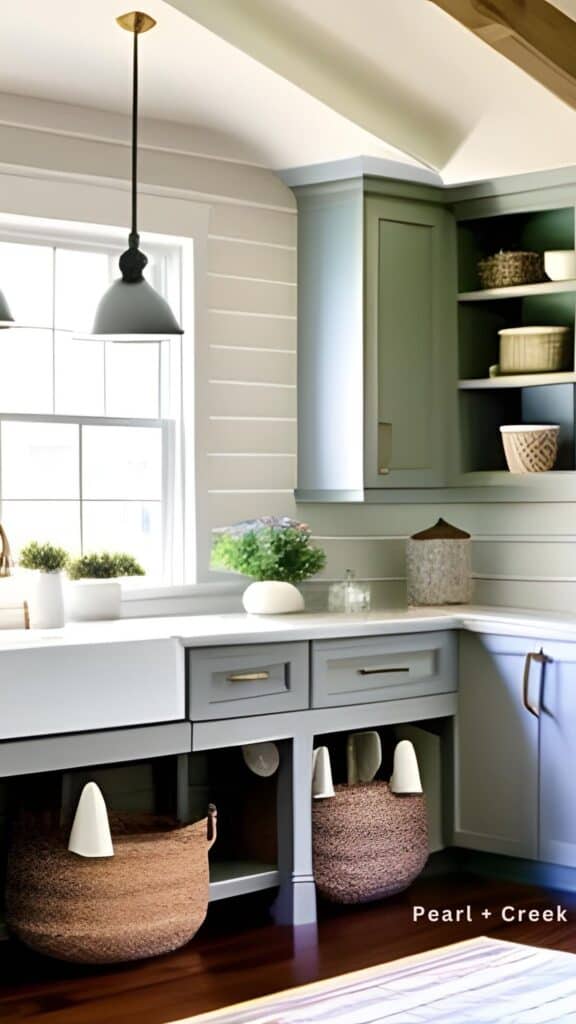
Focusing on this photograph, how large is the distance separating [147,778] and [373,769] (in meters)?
0.79

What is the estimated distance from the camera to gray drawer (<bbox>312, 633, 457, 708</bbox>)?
15.3 ft

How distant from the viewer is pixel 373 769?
16.5 ft

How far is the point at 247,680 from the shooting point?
14.7 ft

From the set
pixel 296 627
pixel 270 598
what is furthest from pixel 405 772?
pixel 270 598

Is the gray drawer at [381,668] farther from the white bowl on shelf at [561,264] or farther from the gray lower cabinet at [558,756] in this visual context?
the white bowl on shelf at [561,264]

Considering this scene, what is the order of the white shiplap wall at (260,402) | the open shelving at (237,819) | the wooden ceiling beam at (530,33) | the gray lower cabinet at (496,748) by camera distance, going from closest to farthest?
the wooden ceiling beam at (530,33)
the open shelving at (237,819)
the gray lower cabinet at (496,748)
the white shiplap wall at (260,402)

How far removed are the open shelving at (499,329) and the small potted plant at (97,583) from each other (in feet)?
4.91

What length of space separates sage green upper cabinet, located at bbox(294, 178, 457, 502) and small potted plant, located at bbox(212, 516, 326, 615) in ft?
1.05

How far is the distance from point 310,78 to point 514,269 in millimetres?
1153

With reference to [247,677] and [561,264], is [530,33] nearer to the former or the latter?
[561,264]

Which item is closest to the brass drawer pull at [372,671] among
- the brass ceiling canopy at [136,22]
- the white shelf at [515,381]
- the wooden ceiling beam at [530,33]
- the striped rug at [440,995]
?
the striped rug at [440,995]

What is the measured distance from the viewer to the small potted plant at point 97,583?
15.9ft

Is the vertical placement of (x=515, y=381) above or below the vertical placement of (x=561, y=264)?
below

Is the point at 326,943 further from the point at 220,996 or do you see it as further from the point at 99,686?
the point at 99,686
